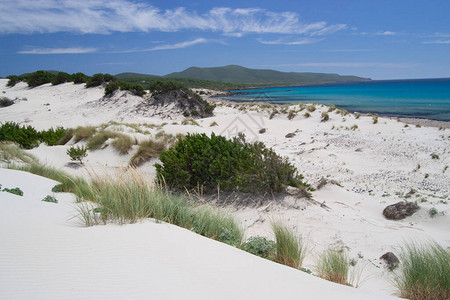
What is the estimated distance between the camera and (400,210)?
17.6 feet

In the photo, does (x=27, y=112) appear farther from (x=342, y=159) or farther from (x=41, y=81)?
(x=342, y=159)

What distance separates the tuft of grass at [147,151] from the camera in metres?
9.44

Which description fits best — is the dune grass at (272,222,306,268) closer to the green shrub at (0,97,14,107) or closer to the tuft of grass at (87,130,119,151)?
the tuft of grass at (87,130,119,151)

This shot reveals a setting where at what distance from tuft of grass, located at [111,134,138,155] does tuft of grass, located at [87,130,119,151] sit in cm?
61

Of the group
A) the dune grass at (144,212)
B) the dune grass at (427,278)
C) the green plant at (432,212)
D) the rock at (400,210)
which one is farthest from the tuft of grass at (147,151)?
the dune grass at (427,278)

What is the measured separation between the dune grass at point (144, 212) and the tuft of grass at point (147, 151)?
5.28m

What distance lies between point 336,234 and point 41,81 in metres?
40.4

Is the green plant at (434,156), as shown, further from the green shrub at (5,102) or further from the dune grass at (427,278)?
the green shrub at (5,102)

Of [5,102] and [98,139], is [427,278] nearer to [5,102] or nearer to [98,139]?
[98,139]

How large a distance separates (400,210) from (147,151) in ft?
25.3

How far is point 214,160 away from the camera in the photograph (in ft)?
20.8

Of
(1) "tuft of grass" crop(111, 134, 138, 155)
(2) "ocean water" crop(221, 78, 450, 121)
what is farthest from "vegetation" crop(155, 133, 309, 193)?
(2) "ocean water" crop(221, 78, 450, 121)

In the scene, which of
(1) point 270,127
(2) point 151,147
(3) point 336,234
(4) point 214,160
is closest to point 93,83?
(1) point 270,127

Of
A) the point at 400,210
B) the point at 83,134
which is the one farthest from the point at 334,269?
the point at 83,134
